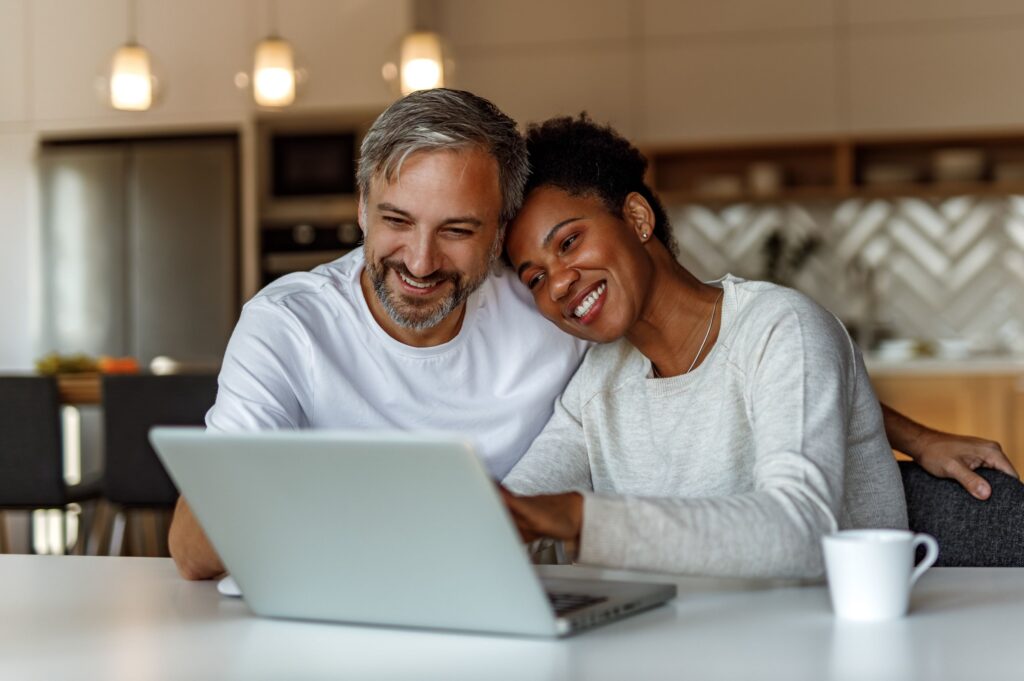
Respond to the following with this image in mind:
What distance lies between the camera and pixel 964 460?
165 centimetres

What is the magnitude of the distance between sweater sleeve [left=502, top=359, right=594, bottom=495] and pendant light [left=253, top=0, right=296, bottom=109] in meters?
2.95

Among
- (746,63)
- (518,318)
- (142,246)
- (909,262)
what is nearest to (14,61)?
(142,246)


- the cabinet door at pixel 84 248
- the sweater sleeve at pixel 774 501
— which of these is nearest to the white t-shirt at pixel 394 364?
the sweater sleeve at pixel 774 501

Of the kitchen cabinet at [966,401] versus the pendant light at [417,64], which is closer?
the pendant light at [417,64]

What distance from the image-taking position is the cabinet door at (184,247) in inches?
228

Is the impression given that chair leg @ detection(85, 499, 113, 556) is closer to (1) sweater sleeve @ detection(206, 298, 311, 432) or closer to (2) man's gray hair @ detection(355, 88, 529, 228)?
(1) sweater sleeve @ detection(206, 298, 311, 432)

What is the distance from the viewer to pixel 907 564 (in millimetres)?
1132

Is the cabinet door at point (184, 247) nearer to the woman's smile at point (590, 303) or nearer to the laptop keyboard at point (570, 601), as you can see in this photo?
the woman's smile at point (590, 303)

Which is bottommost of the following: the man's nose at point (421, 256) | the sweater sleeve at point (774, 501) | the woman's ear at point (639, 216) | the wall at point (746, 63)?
the sweater sleeve at point (774, 501)

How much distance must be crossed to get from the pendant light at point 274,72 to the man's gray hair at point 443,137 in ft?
9.36

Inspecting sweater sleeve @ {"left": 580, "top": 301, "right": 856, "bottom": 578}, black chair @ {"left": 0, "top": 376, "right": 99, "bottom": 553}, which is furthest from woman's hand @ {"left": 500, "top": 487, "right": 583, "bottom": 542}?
black chair @ {"left": 0, "top": 376, "right": 99, "bottom": 553}

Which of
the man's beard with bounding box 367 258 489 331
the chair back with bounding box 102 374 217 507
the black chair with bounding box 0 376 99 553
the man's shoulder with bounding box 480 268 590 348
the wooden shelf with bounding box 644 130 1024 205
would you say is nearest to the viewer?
the man's beard with bounding box 367 258 489 331

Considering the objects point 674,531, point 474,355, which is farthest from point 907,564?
point 474,355

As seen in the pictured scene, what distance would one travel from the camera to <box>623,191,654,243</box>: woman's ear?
5.88ft
